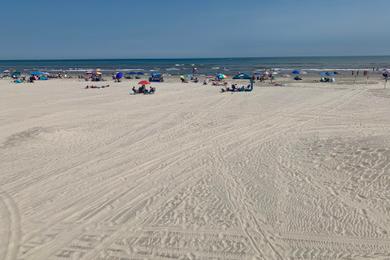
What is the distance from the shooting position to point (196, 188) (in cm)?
834

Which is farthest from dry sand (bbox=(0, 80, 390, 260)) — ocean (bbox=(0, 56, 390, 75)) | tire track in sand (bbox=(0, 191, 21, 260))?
ocean (bbox=(0, 56, 390, 75))

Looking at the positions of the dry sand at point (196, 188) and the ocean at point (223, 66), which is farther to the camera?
the ocean at point (223, 66)

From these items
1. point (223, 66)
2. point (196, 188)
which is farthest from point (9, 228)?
point (223, 66)

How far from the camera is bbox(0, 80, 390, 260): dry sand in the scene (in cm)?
595

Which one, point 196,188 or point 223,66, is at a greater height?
point 196,188

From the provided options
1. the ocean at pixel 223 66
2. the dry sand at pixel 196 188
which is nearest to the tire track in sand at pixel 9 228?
the dry sand at pixel 196 188

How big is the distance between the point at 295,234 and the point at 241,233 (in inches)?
36.4

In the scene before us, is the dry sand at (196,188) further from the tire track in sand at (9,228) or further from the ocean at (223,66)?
the ocean at (223,66)

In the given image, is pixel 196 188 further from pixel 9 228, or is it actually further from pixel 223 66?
pixel 223 66

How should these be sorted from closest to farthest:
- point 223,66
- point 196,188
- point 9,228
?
point 9,228 < point 196,188 < point 223,66

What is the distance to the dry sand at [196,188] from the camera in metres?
5.95

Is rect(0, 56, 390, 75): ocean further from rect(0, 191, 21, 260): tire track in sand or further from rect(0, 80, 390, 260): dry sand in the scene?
rect(0, 191, 21, 260): tire track in sand

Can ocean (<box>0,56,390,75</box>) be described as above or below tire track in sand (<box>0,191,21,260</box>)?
below

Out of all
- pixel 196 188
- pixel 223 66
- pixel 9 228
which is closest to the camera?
pixel 9 228
